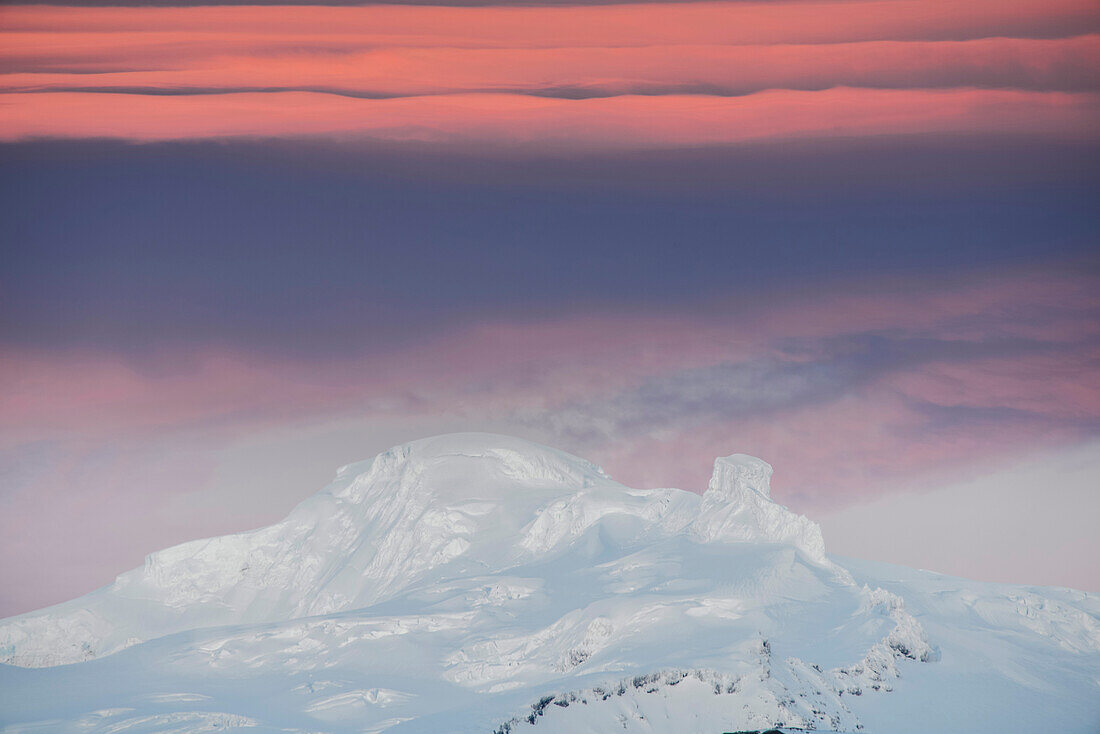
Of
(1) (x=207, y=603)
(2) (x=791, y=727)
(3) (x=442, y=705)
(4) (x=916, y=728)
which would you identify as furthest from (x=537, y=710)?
(1) (x=207, y=603)

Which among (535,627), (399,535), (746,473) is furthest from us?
(399,535)

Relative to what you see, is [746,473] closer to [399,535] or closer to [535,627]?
[535,627]

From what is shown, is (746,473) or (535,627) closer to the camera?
(535,627)

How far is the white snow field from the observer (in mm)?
108812

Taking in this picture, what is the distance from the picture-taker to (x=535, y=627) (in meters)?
125

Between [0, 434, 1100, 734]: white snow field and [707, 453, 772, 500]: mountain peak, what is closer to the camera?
[0, 434, 1100, 734]: white snow field

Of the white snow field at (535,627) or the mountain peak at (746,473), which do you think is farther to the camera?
the mountain peak at (746,473)

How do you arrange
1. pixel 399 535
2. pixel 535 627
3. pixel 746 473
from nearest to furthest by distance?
1. pixel 535 627
2. pixel 746 473
3. pixel 399 535

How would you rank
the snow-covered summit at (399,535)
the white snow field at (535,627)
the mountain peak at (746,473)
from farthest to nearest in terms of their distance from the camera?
1. the snow-covered summit at (399,535)
2. the mountain peak at (746,473)
3. the white snow field at (535,627)

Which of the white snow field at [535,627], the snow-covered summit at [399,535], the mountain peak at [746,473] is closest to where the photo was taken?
the white snow field at [535,627]

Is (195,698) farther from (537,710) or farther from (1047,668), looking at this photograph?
(1047,668)

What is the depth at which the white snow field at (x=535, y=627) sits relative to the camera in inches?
4284

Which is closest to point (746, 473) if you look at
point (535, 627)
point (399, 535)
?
point (535, 627)

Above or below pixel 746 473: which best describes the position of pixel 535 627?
below
